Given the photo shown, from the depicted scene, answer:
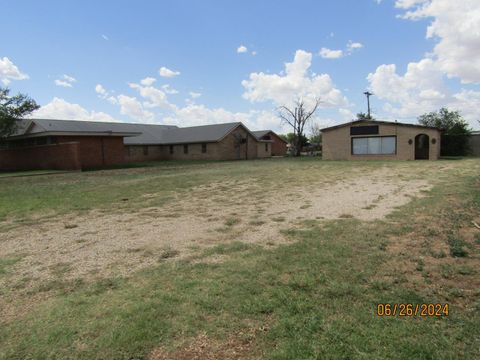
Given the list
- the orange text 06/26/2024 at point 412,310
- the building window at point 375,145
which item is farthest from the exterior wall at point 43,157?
the orange text 06/26/2024 at point 412,310

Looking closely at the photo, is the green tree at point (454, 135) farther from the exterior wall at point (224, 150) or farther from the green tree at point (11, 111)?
the green tree at point (11, 111)

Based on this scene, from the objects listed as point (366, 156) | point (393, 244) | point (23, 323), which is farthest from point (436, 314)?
point (366, 156)

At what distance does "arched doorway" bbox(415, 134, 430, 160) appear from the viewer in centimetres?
2853

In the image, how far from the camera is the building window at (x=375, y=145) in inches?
1065

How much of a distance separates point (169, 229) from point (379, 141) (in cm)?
2486

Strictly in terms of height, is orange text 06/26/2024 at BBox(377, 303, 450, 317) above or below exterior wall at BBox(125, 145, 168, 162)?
below

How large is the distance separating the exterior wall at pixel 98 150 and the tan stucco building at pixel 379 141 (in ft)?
56.7

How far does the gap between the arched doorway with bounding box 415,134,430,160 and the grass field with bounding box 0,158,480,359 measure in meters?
23.2

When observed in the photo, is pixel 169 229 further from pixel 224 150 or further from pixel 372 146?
pixel 224 150

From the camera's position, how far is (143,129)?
41.0 m

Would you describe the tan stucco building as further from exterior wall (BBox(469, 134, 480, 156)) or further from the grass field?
the grass field

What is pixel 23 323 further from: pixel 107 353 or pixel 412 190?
pixel 412 190

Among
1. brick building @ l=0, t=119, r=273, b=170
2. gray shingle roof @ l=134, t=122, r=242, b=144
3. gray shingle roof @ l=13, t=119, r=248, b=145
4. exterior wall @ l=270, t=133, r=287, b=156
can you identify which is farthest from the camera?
exterior wall @ l=270, t=133, r=287, b=156

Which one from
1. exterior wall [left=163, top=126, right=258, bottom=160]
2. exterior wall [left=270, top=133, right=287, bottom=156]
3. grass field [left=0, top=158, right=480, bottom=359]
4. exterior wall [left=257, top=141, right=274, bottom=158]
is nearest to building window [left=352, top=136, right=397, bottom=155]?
exterior wall [left=163, top=126, right=258, bottom=160]
